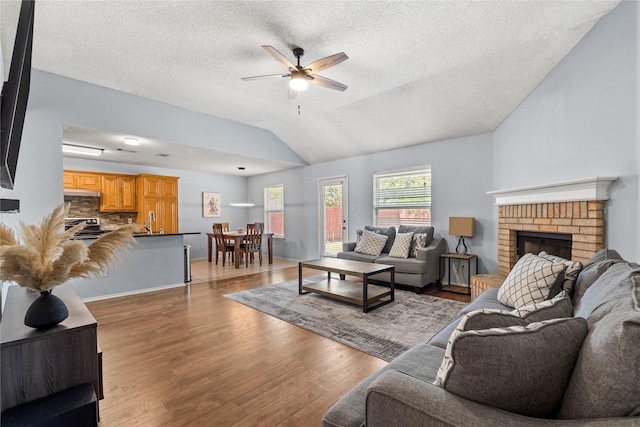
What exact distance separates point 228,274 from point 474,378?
214 inches

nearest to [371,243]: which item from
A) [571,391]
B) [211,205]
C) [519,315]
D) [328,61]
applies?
[328,61]

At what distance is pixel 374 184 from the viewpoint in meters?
5.94

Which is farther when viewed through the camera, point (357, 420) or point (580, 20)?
point (580, 20)

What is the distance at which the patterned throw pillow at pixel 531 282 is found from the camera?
1861 millimetres

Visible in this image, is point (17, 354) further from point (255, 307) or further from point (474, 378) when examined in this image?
point (255, 307)

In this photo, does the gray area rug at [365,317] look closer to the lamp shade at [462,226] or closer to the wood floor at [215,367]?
the wood floor at [215,367]

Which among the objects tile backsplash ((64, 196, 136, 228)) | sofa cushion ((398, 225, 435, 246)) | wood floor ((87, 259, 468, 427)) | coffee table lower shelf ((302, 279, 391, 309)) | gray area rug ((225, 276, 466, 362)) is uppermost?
tile backsplash ((64, 196, 136, 228))

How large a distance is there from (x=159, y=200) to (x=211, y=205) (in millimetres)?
1497

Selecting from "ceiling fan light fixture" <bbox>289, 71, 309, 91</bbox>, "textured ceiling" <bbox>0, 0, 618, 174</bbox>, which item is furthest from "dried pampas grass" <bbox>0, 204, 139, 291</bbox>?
"ceiling fan light fixture" <bbox>289, 71, 309, 91</bbox>

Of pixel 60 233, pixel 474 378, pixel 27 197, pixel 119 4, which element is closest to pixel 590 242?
pixel 474 378

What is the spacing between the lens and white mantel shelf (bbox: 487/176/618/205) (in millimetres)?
2471

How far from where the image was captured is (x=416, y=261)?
14.3ft

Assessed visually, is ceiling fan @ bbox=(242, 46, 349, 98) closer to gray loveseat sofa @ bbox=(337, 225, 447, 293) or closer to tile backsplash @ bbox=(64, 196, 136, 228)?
gray loveseat sofa @ bbox=(337, 225, 447, 293)

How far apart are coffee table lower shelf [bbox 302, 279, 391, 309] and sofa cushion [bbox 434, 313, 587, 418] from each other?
106 inches
